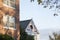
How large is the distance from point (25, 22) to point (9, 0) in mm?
18426

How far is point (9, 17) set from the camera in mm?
32344

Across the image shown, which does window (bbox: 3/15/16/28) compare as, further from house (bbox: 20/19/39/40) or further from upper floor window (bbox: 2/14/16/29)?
house (bbox: 20/19/39/40)

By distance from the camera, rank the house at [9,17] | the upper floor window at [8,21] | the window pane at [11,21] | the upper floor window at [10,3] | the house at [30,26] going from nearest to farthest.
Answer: the house at [9,17] → the upper floor window at [8,21] → the window pane at [11,21] → the upper floor window at [10,3] → the house at [30,26]

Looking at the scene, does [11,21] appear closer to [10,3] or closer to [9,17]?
[9,17]

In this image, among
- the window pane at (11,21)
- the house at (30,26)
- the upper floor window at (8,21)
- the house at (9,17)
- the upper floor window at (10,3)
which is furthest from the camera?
the house at (30,26)

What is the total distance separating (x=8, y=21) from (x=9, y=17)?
654mm

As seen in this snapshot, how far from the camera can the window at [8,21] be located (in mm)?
31448

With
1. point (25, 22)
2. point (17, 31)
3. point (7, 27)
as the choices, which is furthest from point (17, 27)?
point (25, 22)

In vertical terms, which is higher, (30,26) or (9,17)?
(9,17)

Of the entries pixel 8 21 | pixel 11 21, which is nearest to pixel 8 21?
pixel 8 21

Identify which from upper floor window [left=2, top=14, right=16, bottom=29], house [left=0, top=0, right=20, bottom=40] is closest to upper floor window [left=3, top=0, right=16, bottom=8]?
house [left=0, top=0, right=20, bottom=40]

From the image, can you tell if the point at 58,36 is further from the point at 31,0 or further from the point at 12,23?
the point at 31,0

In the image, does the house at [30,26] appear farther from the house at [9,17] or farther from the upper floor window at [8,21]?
the upper floor window at [8,21]

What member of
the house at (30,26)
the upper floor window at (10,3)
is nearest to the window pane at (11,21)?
the upper floor window at (10,3)
